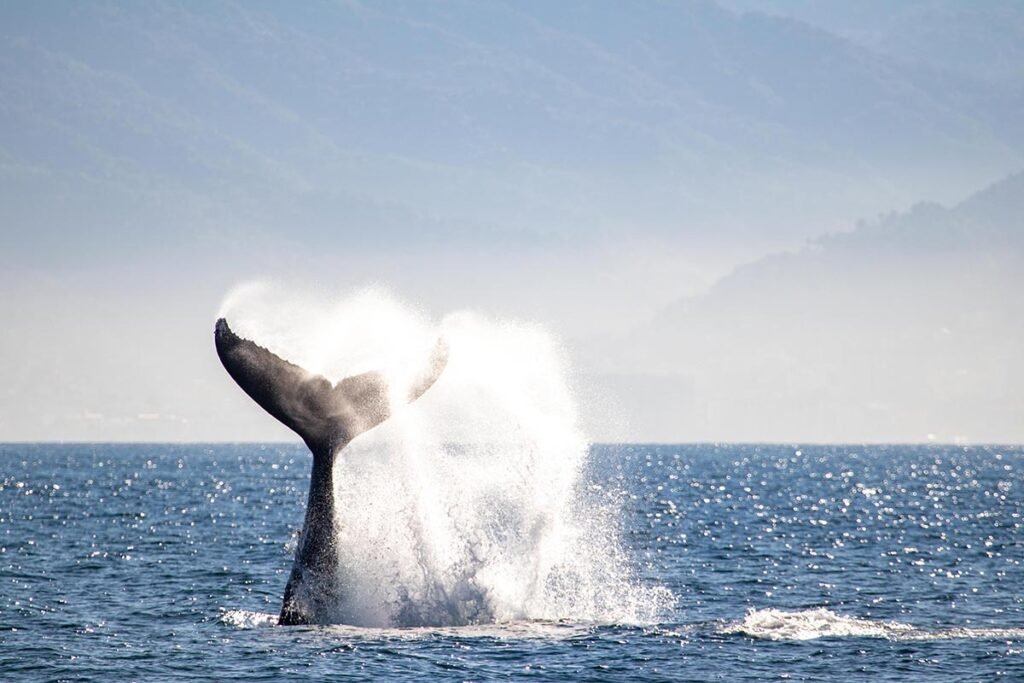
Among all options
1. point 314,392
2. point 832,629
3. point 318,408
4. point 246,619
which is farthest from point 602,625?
point 314,392

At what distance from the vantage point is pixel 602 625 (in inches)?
1084

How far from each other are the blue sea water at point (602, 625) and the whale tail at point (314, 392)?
3592 mm

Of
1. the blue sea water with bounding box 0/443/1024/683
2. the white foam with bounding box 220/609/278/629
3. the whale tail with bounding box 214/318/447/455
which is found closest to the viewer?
the whale tail with bounding box 214/318/447/455

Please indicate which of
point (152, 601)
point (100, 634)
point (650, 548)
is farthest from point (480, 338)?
point (650, 548)

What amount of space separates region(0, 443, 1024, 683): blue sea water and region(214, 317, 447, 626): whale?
1083 mm

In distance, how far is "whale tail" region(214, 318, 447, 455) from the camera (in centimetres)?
2252

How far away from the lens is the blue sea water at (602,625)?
76.4ft

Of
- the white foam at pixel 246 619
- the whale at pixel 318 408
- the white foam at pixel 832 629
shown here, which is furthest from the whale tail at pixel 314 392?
the white foam at pixel 832 629

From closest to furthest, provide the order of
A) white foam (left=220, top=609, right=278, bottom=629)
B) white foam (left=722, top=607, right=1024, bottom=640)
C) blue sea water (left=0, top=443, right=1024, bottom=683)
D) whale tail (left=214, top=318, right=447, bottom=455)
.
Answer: whale tail (left=214, top=318, right=447, bottom=455)
blue sea water (left=0, top=443, right=1024, bottom=683)
white foam (left=722, top=607, right=1024, bottom=640)
white foam (left=220, top=609, right=278, bottom=629)

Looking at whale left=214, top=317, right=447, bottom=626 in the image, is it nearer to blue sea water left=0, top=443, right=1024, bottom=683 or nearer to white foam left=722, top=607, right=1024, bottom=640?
blue sea water left=0, top=443, right=1024, bottom=683

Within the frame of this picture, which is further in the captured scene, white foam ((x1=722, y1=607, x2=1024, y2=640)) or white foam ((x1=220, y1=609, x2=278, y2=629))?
white foam ((x1=220, y1=609, x2=278, y2=629))

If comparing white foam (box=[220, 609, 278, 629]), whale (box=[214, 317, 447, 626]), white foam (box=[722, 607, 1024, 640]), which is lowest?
white foam (box=[220, 609, 278, 629])

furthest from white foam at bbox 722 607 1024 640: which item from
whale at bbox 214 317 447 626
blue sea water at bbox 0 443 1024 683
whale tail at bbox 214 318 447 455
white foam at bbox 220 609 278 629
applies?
white foam at bbox 220 609 278 629

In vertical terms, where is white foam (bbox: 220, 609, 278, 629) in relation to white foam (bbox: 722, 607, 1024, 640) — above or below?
below
